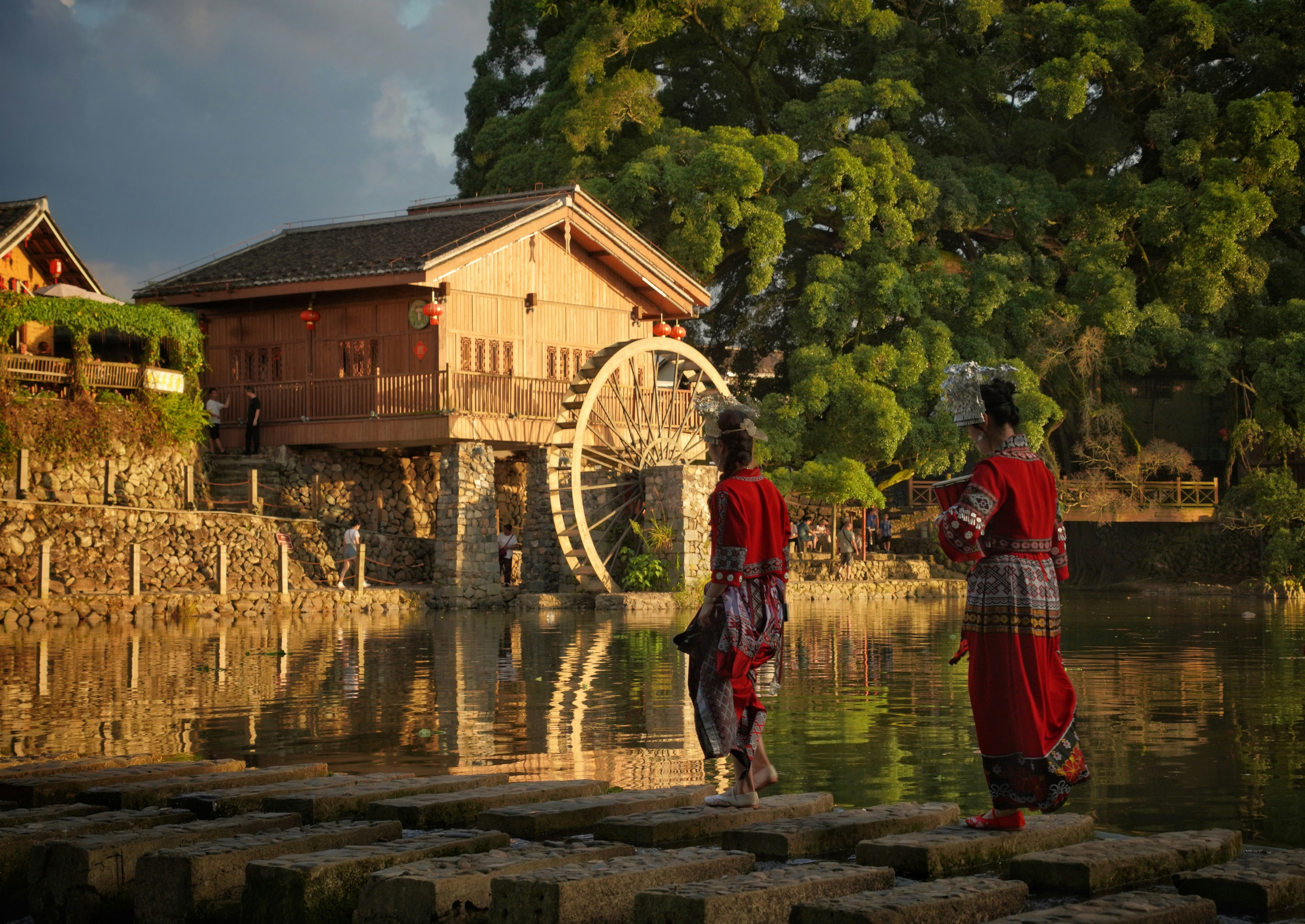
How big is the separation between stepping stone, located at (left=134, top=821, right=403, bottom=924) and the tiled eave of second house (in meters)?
23.7

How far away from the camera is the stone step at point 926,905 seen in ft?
12.8

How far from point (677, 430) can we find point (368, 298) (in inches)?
269

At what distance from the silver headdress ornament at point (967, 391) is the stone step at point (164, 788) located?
3.23 meters

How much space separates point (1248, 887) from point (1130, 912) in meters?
0.61

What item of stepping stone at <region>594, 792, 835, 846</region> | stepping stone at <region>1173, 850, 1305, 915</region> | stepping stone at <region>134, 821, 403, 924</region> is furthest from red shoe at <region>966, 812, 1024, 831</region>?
stepping stone at <region>134, 821, 403, 924</region>

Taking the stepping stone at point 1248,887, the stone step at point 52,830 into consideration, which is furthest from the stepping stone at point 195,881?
the stepping stone at point 1248,887

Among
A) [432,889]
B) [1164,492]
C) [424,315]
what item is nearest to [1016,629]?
[432,889]

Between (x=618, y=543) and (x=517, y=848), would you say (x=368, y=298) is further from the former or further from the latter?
(x=517, y=848)

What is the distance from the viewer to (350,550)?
26.8 meters

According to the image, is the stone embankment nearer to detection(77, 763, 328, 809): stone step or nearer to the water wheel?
detection(77, 763, 328, 809): stone step

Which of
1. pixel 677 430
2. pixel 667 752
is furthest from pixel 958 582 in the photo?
pixel 667 752

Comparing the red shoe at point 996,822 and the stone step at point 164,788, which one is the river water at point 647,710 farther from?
the stone step at point 164,788

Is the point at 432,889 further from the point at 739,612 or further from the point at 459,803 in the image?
the point at 739,612

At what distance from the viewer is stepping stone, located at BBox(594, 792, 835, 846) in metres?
5.34
